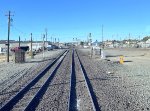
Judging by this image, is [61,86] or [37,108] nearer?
[37,108]

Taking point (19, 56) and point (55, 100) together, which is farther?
point (19, 56)

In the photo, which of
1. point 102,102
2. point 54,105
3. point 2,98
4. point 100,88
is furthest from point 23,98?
point 100,88

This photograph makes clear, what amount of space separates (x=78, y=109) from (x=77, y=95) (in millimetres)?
3345

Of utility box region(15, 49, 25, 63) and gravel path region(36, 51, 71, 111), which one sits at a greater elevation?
utility box region(15, 49, 25, 63)

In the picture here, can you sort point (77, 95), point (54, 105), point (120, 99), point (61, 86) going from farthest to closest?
point (61, 86), point (77, 95), point (120, 99), point (54, 105)

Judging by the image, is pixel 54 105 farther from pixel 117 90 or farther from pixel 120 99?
pixel 117 90

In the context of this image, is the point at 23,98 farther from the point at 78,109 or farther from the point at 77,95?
the point at 78,109

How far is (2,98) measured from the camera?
14742mm

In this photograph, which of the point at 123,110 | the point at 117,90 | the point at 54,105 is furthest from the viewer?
the point at 117,90

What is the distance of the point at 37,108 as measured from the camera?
12.4 meters

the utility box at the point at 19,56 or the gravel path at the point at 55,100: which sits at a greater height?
the utility box at the point at 19,56

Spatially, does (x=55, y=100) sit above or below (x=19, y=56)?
below

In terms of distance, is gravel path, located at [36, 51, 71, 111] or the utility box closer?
gravel path, located at [36, 51, 71, 111]

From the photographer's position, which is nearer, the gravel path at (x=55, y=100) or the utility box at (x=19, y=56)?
the gravel path at (x=55, y=100)
